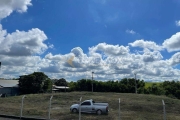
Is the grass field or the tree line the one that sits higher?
the tree line

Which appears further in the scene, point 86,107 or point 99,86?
point 99,86

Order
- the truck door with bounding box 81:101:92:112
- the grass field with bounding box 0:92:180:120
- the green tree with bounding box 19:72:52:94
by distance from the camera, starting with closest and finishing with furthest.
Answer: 1. the grass field with bounding box 0:92:180:120
2. the truck door with bounding box 81:101:92:112
3. the green tree with bounding box 19:72:52:94

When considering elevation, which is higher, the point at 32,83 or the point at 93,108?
the point at 32,83

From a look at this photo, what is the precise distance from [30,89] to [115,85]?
25.0 meters

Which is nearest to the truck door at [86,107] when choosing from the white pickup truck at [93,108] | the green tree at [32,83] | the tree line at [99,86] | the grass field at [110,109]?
the white pickup truck at [93,108]

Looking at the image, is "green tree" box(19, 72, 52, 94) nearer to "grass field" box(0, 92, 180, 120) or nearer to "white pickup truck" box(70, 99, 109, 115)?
"grass field" box(0, 92, 180, 120)

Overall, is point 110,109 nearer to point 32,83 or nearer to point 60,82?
point 32,83

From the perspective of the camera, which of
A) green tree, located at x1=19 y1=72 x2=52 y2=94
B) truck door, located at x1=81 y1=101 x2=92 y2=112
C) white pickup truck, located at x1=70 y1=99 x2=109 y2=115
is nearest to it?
white pickup truck, located at x1=70 y1=99 x2=109 y2=115

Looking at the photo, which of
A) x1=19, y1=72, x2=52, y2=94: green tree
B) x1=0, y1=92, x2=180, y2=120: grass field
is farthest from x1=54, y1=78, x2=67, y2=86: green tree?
x1=0, y1=92, x2=180, y2=120: grass field

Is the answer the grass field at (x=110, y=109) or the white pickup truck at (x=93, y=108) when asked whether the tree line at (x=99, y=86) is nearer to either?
the grass field at (x=110, y=109)

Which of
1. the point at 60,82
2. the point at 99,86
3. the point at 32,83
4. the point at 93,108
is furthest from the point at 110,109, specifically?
the point at 60,82

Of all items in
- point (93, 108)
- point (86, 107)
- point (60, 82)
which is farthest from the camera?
point (60, 82)

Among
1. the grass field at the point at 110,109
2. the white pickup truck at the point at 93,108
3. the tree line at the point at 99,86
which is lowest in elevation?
the grass field at the point at 110,109

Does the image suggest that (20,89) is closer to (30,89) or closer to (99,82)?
(30,89)
